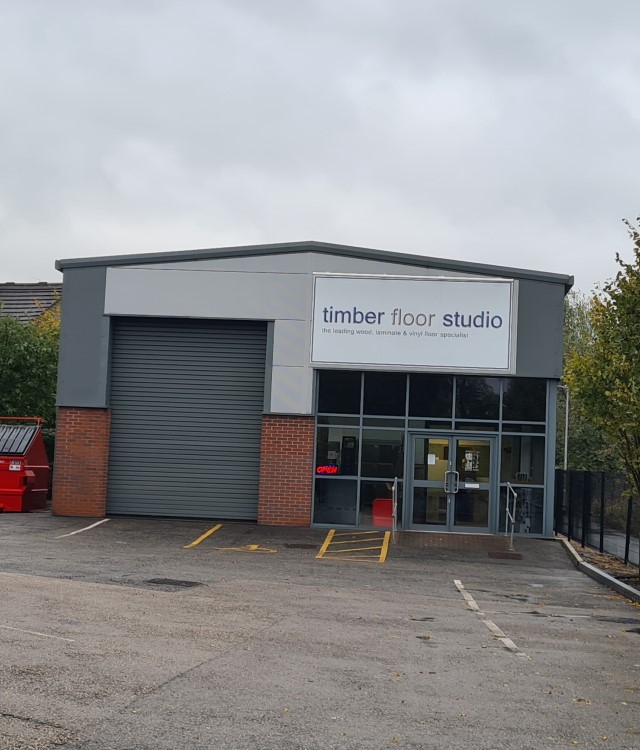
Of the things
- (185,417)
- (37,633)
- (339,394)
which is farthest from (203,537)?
(37,633)

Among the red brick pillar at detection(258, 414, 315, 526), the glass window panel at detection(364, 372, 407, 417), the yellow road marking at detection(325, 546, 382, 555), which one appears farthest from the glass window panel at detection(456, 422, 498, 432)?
the yellow road marking at detection(325, 546, 382, 555)

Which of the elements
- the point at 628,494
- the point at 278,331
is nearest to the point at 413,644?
the point at 628,494

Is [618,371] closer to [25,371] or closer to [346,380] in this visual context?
[346,380]

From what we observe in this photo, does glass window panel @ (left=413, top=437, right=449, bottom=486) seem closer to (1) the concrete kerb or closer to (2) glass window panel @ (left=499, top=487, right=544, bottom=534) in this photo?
(2) glass window panel @ (left=499, top=487, right=544, bottom=534)

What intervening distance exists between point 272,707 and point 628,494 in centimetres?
1204

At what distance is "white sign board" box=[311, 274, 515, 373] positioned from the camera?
24078 mm

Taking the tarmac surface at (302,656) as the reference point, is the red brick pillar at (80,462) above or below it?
above

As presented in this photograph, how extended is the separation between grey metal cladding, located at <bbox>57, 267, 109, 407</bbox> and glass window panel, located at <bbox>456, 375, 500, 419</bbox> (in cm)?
829

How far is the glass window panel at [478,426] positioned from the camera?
24.2m

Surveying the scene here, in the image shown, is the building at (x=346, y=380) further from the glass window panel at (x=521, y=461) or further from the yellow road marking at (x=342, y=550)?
the yellow road marking at (x=342, y=550)

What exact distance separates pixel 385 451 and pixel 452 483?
5.58 ft

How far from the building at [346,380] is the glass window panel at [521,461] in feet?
0.11

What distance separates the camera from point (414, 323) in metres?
24.3

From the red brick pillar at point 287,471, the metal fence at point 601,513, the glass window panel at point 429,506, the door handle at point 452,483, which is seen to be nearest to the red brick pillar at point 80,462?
the red brick pillar at point 287,471
